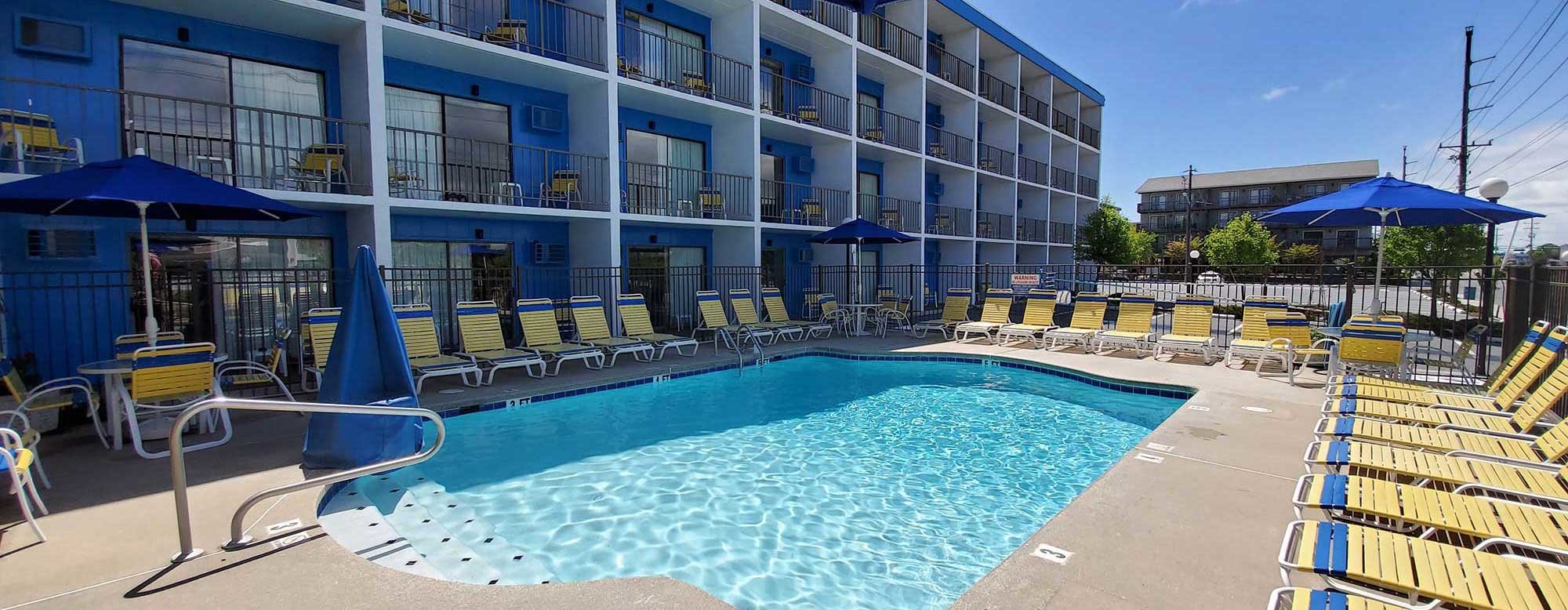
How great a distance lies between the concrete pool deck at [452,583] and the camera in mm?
A: 2820

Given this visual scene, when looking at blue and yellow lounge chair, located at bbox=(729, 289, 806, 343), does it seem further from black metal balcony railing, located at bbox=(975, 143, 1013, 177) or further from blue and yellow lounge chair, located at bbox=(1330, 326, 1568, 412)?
black metal balcony railing, located at bbox=(975, 143, 1013, 177)

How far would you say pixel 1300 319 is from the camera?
868 cm

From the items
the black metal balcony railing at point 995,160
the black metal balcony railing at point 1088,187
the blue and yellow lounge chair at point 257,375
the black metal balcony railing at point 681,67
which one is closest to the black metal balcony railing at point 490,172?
the black metal balcony railing at point 681,67

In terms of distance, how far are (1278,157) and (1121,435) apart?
133 ft

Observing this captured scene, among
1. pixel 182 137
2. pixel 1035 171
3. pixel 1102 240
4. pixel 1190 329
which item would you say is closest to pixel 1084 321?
pixel 1190 329

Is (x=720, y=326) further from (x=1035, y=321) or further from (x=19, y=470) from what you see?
(x=19, y=470)

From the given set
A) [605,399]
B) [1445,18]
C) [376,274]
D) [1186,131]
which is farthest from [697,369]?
[1186,131]

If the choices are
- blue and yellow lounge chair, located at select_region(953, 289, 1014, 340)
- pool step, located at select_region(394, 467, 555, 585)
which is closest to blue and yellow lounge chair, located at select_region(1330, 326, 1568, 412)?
pool step, located at select_region(394, 467, 555, 585)

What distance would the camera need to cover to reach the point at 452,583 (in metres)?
2.98

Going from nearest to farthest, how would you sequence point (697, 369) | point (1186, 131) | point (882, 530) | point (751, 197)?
point (882, 530), point (697, 369), point (751, 197), point (1186, 131)

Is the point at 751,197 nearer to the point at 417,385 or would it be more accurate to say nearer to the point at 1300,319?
the point at 417,385

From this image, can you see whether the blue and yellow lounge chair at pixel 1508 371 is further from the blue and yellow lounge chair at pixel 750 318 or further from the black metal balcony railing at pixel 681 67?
the black metal balcony railing at pixel 681 67

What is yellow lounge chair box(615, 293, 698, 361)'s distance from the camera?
10.5 meters

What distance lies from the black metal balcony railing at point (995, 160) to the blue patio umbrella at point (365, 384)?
20386mm
